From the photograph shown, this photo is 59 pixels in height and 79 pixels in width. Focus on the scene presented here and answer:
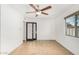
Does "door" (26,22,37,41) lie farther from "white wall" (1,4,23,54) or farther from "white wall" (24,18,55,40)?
"white wall" (1,4,23,54)

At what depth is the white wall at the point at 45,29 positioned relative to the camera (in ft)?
32.8

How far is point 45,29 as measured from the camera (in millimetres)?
10086

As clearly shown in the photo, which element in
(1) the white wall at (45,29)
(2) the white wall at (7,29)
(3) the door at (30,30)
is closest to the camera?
(2) the white wall at (7,29)

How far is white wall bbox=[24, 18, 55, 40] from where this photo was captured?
10.0 metres

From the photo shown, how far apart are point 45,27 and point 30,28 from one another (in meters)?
1.34

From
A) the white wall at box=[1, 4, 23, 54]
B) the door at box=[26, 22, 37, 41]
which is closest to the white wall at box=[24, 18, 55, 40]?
the door at box=[26, 22, 37, 41]

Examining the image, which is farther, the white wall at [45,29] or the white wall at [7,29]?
the white wall at [45,29]

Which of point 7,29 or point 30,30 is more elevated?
point 7,29

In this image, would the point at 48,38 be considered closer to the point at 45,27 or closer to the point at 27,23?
the point at 45,27

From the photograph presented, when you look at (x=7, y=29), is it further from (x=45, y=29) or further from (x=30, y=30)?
(x=45, y=29)

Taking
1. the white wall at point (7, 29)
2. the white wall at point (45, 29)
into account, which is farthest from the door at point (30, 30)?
the white wall at point (7, 29)

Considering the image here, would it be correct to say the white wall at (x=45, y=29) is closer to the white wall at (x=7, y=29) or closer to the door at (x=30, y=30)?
the door at (x=30, y=30)

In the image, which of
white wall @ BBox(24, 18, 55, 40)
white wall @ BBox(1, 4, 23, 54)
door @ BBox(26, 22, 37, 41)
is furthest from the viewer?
white wall @ BBox(24, 18, 55, 40)

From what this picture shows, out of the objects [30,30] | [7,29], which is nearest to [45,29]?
[30,30]
